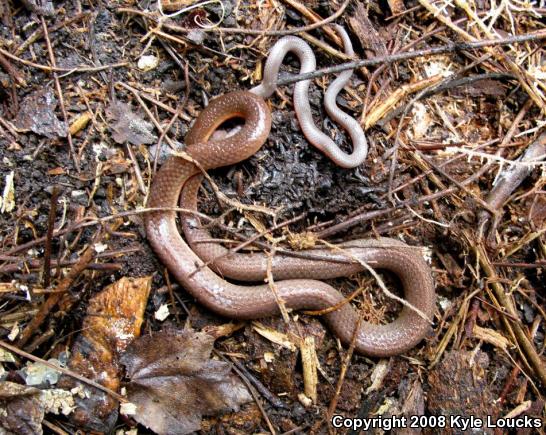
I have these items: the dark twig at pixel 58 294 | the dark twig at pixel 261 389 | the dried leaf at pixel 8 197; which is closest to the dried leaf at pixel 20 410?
the dark twig at pixel 58 294

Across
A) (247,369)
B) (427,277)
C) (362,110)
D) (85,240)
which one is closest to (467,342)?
(427,277)

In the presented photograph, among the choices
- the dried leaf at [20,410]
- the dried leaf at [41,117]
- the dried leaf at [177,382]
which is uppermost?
the dried leaf at [41,117]

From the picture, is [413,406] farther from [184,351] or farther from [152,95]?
[152,95]

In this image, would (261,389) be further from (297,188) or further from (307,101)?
(307,101)

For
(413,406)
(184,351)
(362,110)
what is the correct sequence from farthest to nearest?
(362,110)
(413,406)
(184,351)

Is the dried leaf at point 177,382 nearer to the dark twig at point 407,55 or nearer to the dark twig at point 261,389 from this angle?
the dark twig at point 261,389

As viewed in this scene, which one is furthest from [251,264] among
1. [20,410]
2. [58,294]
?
[20,410]
